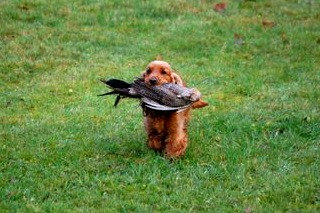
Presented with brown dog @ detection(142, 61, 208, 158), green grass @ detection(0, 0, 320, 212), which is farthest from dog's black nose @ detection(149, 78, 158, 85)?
green grass @ detection(0, 0, 320, 212)

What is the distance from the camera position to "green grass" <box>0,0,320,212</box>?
6.28m

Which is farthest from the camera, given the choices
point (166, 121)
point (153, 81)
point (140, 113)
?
point (140, 113)

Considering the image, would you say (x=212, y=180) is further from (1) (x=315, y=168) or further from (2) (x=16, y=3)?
(2) (x=16, y=3)

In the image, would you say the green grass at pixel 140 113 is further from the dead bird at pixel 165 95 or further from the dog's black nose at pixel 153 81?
the dog's black nose at pixel 153 81

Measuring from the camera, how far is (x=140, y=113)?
8984mm

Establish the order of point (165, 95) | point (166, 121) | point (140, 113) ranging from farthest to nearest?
point (140, 113) → point (166, 121) → point (165, 95)

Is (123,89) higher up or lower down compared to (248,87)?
higher up

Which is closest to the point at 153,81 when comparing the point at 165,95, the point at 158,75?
the point at 158,75

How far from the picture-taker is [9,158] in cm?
713

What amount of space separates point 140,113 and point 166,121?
2.07 metres

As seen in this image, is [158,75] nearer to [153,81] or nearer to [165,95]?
[153,81]

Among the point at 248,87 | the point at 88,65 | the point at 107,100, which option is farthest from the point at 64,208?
the point at 88,65

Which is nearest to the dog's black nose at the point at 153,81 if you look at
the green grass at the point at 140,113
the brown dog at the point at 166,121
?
the brown dog at the point at 166,121

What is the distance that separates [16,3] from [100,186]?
27.7 ft
